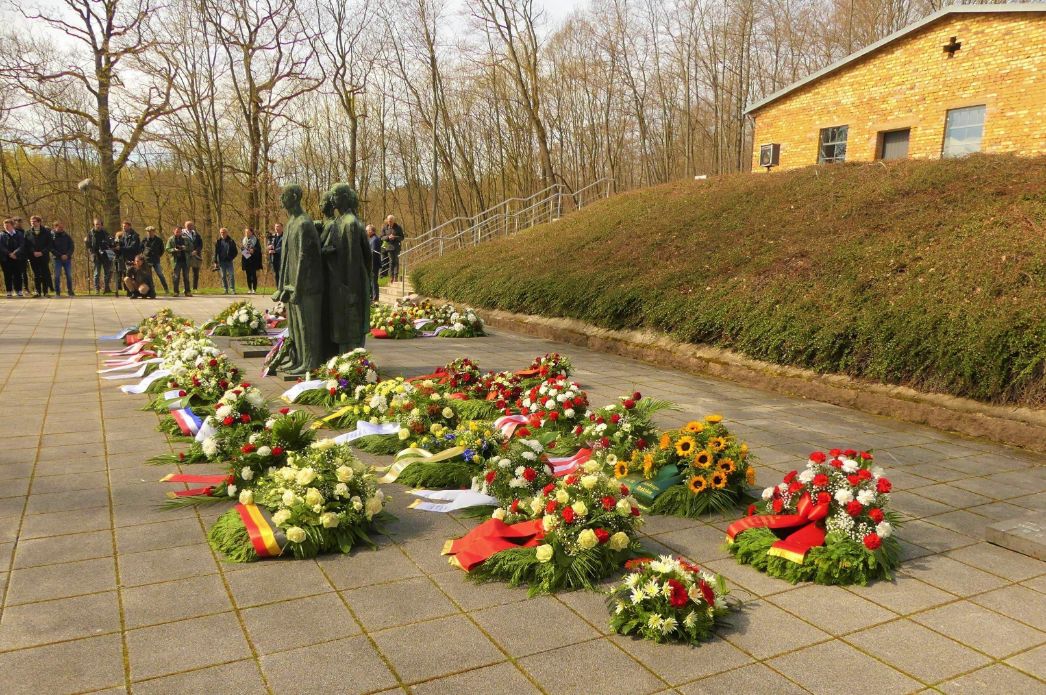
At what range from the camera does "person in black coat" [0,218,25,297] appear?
1728cm

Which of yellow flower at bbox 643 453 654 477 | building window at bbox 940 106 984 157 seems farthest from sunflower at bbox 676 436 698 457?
building window at bbox 940 106 984 157

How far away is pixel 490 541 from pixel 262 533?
119cm

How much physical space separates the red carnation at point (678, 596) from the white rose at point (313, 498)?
188cm

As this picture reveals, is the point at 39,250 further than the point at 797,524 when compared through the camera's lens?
Yes

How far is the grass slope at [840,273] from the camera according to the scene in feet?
23.7

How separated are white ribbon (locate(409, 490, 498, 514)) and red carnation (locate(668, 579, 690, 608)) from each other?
5.45 ft

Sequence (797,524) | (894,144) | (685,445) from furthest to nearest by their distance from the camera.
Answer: (894,144), (685,445), (797,524)

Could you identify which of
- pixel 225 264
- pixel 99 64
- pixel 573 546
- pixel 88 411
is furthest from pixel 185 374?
pixel 99 64

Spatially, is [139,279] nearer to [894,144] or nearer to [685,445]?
[685,445]

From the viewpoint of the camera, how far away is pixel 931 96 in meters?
16.9

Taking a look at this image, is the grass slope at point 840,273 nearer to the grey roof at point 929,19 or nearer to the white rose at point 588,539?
the grey roof at point 929,19

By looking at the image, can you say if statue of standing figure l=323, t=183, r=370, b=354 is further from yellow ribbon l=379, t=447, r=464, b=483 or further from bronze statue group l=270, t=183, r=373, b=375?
yellow ribbon l=379, t=447, r=464, b=483

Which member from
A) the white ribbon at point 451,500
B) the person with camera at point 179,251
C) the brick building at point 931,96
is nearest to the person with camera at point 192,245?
the person with camera at point 179,251

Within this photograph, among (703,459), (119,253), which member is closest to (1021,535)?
(703,459)
